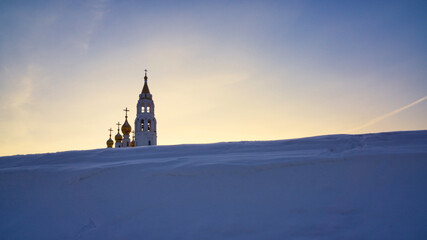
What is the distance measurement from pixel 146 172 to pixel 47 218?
78 cm

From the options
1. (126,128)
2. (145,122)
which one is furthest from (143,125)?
(126,128)

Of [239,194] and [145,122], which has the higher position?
[145,122]

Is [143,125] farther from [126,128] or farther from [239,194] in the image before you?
[239,194]

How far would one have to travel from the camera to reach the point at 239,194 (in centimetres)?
202

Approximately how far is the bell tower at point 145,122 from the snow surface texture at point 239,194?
32.2m

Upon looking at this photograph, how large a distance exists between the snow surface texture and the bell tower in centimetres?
3220

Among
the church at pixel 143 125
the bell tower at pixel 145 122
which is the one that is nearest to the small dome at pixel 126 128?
the church at pixel 143 125

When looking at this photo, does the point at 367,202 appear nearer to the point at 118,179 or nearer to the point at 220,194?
the point at 220,194

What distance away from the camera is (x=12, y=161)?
2.99 m

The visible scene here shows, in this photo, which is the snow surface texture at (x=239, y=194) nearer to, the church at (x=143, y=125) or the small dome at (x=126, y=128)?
the church at (x=143, y=125)

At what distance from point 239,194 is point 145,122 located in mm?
34086

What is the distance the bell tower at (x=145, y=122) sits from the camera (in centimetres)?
3443

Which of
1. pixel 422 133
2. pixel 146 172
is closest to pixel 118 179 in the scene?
pixel 146 172

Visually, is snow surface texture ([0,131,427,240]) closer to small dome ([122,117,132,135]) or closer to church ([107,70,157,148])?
church ([107,70,157,148])
